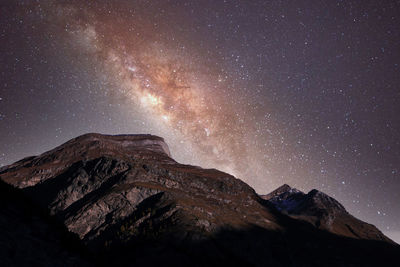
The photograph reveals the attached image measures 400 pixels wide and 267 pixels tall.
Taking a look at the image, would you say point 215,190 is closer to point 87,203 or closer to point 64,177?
point 87,203

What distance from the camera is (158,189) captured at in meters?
145

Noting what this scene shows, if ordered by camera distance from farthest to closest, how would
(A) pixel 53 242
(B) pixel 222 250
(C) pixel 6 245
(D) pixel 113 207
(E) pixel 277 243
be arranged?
(E) pixel 277 243 < (D) pixel 113 207 < (B) pixel 222 250 < (A) pixel 53 242 < (C) pixel 6 245

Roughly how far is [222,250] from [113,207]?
6238 centimetres

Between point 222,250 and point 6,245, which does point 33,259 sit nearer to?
point 6,245

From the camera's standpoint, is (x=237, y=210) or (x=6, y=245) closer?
(x=6, y=245)

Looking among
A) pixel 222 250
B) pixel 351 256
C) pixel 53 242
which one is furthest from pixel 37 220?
pixel 351 256

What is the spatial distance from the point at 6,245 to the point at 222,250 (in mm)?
98098

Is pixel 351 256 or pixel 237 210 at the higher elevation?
pixel 237 210

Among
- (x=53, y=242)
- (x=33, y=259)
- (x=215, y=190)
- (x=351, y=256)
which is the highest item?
(x=215, y=190)

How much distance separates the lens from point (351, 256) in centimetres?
16362

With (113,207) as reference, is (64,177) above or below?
above

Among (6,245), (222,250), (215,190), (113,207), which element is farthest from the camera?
(215,190)

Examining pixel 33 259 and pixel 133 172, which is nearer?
pixel 33 259

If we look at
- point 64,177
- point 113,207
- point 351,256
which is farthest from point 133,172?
point 351,256
